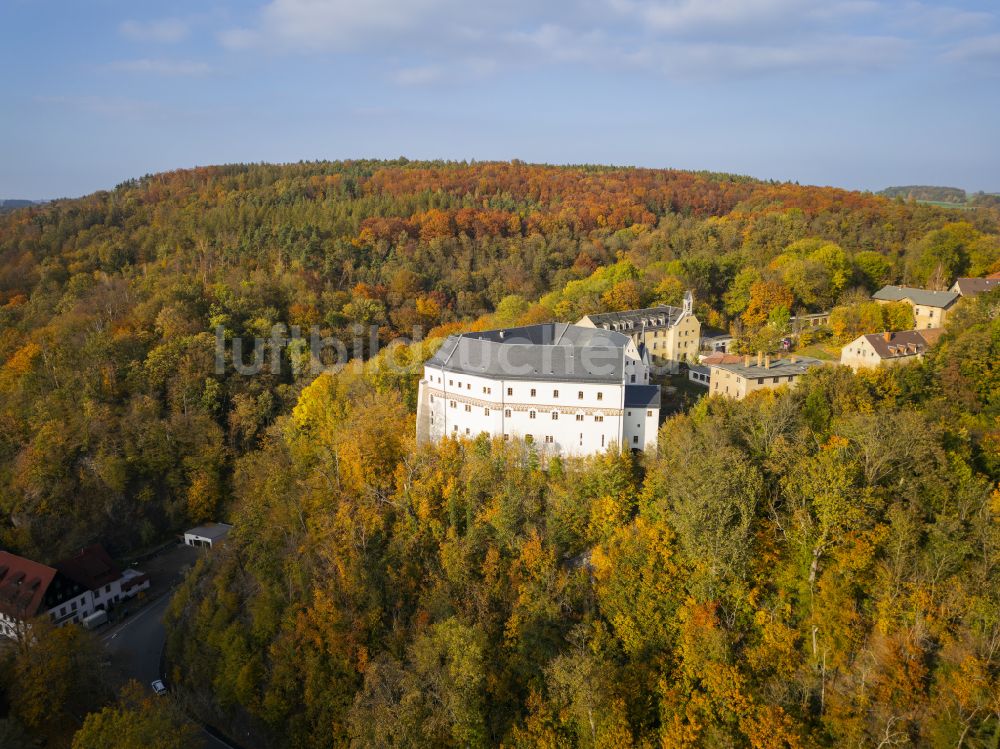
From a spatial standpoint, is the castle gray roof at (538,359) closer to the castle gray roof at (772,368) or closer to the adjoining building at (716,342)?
the castle gray roof at (772,368)

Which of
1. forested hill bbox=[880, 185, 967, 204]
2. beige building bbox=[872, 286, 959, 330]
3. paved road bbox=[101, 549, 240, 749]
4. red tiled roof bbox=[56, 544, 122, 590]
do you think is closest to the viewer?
paved road bbox=[101, 549, 240, 749]

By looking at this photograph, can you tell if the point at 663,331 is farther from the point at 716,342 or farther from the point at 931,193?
the point at 931,193

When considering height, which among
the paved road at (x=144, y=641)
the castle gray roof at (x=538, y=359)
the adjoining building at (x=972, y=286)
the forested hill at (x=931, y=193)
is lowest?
the paved road at (x=144, y=641)

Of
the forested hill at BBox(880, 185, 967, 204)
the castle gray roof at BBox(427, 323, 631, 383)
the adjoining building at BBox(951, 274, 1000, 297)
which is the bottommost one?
the castle gray roof at BBox(427, 323, 631, 383)

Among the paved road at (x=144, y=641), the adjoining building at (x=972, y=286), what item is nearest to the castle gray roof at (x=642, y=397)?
the paved road at (x=144, y=641)

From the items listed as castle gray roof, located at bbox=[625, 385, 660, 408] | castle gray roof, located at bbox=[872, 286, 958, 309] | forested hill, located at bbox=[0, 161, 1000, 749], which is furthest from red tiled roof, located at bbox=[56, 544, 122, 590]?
castle gray roof, located at bbox=[872, 286, 958, 309]

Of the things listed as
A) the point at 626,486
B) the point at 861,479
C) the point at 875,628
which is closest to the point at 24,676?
the point at 626,486

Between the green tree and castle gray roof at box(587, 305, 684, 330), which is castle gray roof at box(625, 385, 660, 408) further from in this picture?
the green tree
